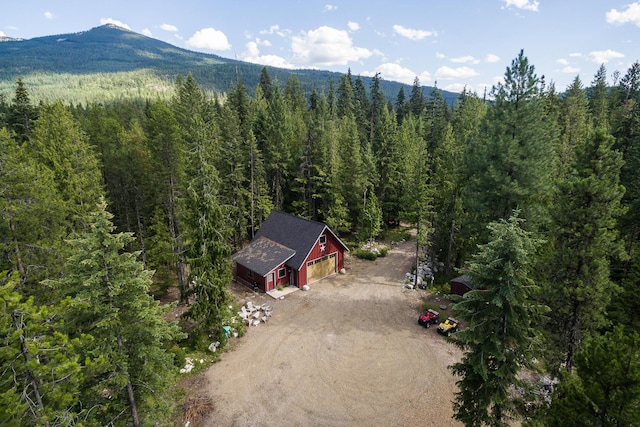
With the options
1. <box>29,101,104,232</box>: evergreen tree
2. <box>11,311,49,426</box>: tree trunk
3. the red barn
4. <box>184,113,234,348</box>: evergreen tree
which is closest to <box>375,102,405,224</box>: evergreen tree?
the red barn

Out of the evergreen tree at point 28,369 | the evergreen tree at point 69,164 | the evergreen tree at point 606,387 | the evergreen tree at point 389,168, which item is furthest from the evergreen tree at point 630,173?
the evergreen tree at point 69,164

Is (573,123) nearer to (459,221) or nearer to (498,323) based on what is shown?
(459,221)

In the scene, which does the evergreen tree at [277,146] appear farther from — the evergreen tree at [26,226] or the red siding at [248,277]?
the evergreen tree at [26,226]

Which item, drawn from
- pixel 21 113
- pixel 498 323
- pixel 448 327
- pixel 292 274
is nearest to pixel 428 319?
pixel 448 327

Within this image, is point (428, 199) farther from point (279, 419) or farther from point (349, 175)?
point (279, 419)

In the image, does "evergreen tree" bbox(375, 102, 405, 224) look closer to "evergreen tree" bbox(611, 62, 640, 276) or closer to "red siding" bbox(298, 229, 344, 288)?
"red siding" bbox(298, 229, 344, 288)
